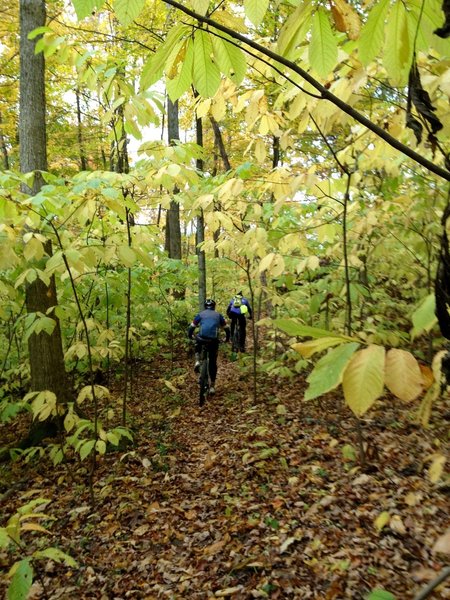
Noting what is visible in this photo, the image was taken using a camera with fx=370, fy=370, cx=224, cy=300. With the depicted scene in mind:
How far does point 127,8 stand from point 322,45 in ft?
2.06

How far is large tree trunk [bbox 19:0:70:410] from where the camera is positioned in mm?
4848

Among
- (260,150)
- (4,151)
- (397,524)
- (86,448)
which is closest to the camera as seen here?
(260,150)

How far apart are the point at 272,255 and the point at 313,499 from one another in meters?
2.39

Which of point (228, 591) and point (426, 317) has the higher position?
point (426, 317)

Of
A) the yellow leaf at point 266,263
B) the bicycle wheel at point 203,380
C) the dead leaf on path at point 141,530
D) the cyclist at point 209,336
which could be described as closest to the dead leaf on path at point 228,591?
the dead leaf on path at point 141,530

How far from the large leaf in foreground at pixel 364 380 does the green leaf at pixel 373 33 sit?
3.21ft

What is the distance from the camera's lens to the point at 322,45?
1.23 meters

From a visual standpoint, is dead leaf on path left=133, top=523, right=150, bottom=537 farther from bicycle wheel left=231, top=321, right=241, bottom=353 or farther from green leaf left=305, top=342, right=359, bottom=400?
bicycle wheel left=231, top=321, right=241, bottom=353

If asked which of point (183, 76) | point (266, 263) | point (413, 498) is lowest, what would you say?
point (413, 498)

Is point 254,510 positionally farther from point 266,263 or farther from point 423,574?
point 266,263

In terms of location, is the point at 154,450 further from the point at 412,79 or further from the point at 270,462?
the point at 412,79

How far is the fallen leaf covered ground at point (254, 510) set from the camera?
281 cm

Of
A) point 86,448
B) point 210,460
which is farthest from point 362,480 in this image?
point 86,448

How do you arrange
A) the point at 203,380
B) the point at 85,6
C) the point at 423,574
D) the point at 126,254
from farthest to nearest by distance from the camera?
1. the point at 203,380
2. the point at 126,254
3. the point at 423,574
4. the point at 85,6
